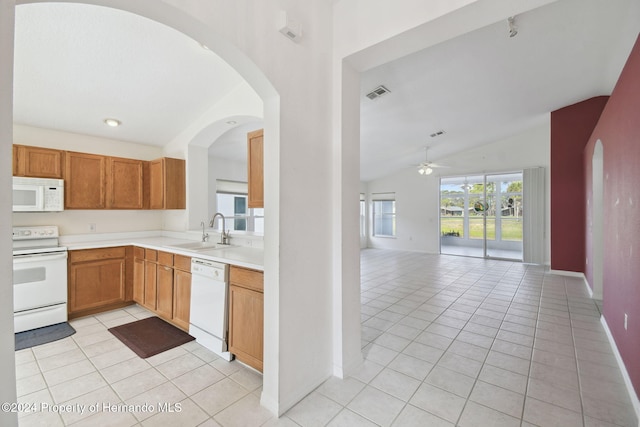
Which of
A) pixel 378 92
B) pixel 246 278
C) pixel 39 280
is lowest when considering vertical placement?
pixel 39 280

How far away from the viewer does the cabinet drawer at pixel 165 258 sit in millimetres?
3090

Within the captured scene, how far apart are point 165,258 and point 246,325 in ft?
5.15

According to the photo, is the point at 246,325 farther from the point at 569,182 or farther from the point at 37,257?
the point at 569,182

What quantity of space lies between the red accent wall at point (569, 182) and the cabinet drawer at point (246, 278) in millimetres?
6408

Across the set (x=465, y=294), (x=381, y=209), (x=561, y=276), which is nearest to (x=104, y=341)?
(x=465, y=294)

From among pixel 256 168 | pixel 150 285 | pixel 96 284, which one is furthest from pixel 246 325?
pixel 96 284

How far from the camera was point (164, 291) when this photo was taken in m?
3.18

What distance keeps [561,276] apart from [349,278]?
18.8ft

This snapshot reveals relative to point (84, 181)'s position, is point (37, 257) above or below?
below

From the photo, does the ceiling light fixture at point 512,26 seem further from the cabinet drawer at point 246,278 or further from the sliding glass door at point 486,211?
the sliding glass door at point 486,211

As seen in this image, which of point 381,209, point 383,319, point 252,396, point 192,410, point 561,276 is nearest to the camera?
point 192,410

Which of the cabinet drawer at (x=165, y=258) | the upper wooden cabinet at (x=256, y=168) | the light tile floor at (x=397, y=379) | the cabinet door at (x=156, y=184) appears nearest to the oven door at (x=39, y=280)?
the light tile floor at (x=397, y=379)

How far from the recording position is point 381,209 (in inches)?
383

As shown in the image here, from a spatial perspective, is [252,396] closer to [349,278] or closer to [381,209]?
[349,278]
